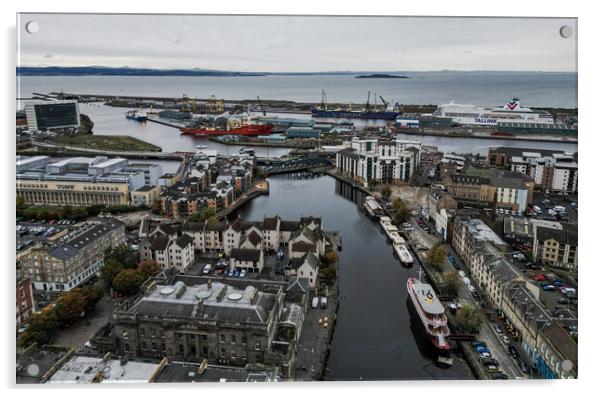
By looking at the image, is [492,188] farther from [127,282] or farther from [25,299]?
[25,299]

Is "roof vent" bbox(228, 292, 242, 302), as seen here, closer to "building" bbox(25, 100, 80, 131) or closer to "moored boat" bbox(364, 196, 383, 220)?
"moored boat" bbox(364, 196, 383, 220)

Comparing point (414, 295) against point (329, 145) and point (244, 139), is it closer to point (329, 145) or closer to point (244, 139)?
point (329, 145)

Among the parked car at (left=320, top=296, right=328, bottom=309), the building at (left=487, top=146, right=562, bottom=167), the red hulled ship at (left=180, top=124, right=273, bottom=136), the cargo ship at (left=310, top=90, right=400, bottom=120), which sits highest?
the cargo ship at (left=310, top=90, right=400, bottom=120)

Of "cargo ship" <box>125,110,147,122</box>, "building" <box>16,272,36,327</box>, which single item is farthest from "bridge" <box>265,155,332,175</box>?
"cargo ship" <box>125,110,147,122</box>

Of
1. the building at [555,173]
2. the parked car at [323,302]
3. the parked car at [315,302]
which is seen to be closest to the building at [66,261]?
the parked car at [315,302]

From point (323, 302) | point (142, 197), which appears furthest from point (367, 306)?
point (142, 197)

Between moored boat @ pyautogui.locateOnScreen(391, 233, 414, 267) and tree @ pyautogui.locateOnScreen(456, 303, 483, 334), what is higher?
moored boat @ pyautogui.locateOnScreen(391, 233, 414, 267)
